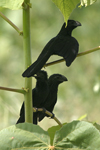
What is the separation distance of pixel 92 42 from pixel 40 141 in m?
2.54

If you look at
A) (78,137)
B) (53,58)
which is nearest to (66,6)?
(78,137)

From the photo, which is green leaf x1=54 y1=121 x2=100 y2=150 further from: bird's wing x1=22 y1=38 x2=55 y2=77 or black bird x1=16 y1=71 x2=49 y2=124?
black bird x1=16 y1=71 x2=49 y2=124

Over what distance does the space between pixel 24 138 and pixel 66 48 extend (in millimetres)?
379

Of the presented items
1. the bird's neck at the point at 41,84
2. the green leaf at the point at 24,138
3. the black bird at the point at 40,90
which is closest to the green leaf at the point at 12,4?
the green leaf at the point at 24,138

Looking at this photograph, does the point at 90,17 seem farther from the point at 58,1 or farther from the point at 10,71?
the point at 58,1

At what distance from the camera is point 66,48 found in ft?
3.09

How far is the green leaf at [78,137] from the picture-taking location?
2.23ft

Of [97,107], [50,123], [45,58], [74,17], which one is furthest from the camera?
[97,107]

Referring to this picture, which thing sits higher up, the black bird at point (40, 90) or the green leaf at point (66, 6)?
the green leaf at point (66, 6)

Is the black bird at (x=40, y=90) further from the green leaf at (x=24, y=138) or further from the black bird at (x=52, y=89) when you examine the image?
the green leaf at (x=24, y=138)

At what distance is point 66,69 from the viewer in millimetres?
3582

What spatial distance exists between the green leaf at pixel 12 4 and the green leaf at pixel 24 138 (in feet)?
1.03

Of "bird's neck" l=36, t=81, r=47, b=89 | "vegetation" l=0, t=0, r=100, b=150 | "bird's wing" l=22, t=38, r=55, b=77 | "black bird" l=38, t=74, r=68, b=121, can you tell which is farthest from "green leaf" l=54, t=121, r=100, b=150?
"vegetation" l=0, t=0, r=100, b=150

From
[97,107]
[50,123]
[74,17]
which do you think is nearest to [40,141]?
[74,17]
